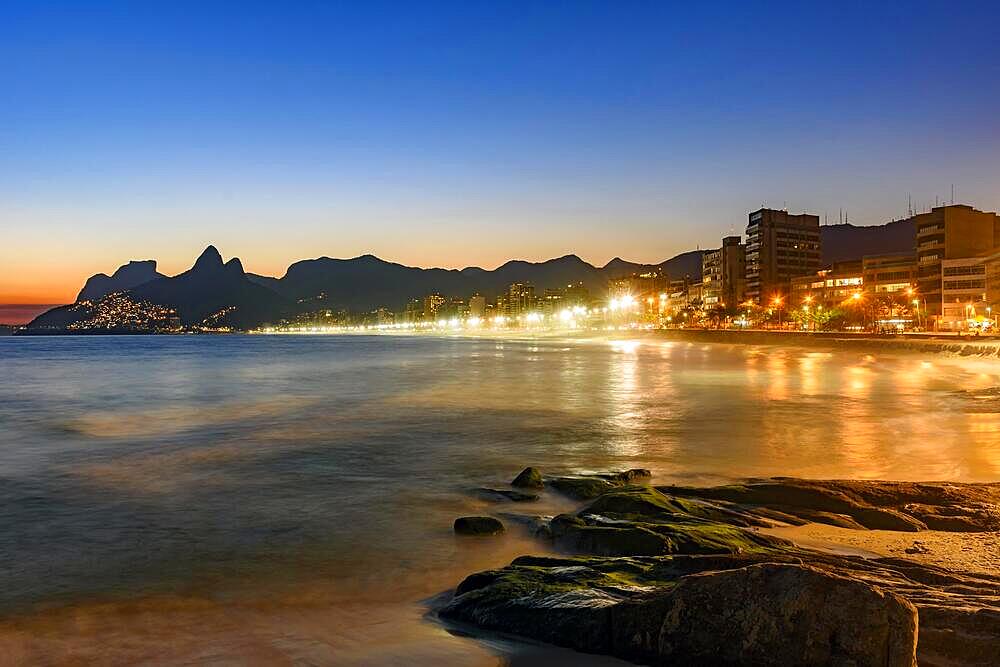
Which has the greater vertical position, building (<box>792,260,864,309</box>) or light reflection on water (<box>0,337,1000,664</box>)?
building (<box>792,260,864,309</box>)

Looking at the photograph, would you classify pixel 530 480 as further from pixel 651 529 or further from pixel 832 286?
pixel 832 286

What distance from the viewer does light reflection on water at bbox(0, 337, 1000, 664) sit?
817cm

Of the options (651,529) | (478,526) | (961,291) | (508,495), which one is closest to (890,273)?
(961,291)

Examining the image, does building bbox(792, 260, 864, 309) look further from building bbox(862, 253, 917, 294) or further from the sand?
the sand

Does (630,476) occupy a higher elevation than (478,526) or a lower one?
lower

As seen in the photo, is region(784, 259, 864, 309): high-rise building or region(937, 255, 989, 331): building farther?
region(784, 259, 864, 309): high-rise building

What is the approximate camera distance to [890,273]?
149125 mm

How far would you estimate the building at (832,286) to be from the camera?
162m

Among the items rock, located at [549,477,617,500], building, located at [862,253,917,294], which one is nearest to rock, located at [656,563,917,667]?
rock, located at [549,477,617,500]

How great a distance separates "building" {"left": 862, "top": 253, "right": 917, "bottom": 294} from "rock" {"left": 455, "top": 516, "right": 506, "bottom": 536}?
151057 mm

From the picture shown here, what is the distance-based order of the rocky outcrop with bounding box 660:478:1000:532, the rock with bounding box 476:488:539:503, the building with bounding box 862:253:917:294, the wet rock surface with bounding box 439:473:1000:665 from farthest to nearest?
the building with bounding box 862:253:917:294 → the rock with bounding box 476:488:539:503 → the rocky outcrop with bounding box 660:478:1000:532 → the wet rock surface with bounding box 439:473:1000:665

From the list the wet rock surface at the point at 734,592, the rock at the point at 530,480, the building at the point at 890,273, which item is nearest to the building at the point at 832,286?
the building at the point at 890,273

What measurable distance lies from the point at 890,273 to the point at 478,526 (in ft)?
A: 534

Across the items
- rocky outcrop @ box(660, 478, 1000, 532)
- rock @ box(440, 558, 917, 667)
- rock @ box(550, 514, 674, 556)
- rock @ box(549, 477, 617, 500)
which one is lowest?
rock @ box(549, 477, 617, 500)
